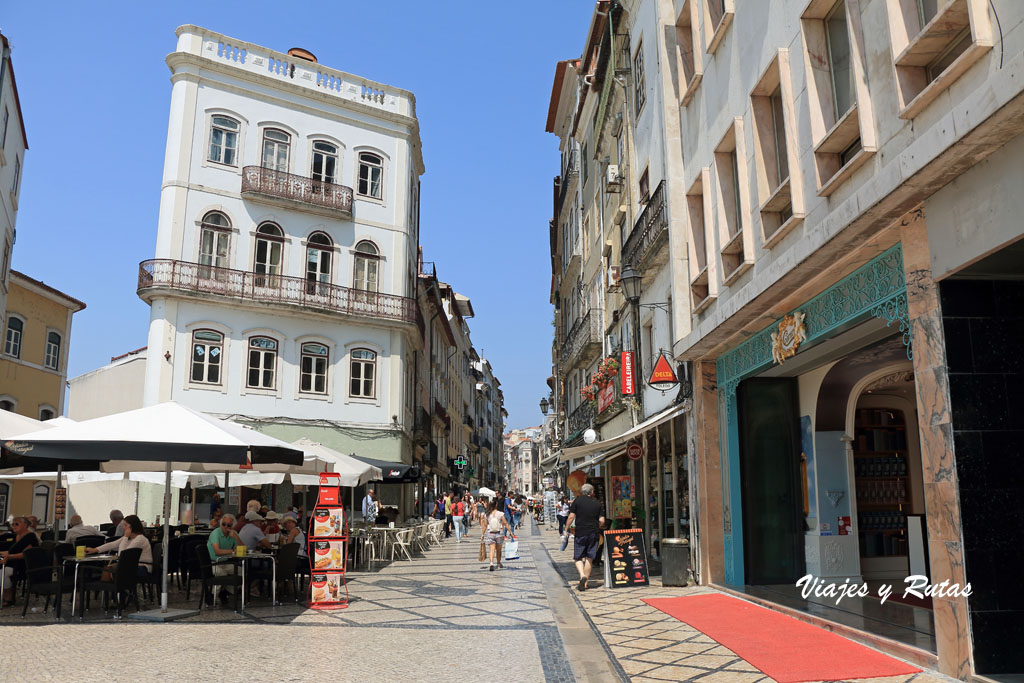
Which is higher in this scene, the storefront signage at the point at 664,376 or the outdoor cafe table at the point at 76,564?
the storefront signage at the point at 664,376

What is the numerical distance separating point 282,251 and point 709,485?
62.6ft

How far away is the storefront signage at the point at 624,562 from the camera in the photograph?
13.1 m

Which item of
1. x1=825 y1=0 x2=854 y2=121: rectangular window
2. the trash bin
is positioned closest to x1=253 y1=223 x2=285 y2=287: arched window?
the trash bin

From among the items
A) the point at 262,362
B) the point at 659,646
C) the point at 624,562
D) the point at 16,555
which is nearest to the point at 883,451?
the point at 624,562

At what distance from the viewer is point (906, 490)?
12.9 metres

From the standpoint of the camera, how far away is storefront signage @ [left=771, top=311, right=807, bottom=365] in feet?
31.2

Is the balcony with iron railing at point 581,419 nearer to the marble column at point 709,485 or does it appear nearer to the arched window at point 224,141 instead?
the marble column at point 709,485

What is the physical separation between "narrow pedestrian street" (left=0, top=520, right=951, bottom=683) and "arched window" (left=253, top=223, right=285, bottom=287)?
646 inches

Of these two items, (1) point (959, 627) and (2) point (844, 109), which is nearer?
(1) point (959, 627)

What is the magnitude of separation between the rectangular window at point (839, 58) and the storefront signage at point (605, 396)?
1291 centimetres

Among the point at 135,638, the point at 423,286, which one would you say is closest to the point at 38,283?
the point at 423,286

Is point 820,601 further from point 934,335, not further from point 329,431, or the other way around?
point 329,431

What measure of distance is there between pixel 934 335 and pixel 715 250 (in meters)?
5.90

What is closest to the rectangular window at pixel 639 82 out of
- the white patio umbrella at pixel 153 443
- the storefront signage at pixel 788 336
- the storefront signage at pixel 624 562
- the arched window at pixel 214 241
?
the storefront signage at pixel 788 336
